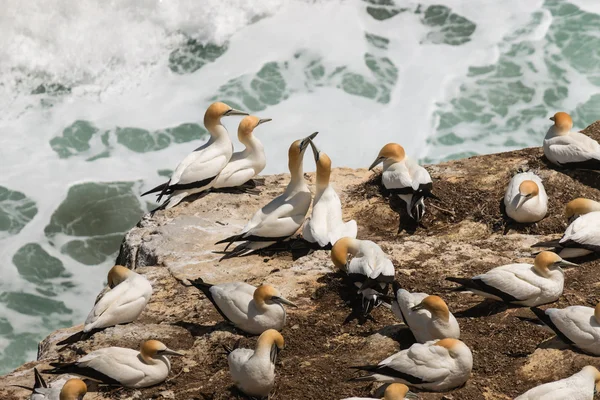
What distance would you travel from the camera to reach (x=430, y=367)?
6.22 m

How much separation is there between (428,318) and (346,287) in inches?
46.2

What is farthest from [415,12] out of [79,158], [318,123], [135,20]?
[79,158]

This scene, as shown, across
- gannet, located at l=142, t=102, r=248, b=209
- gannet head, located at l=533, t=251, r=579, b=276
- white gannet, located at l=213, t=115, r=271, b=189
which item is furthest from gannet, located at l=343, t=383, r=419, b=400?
white gannet, located at l=213, t=115, r=271, b=189

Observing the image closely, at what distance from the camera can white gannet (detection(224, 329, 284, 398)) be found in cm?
624

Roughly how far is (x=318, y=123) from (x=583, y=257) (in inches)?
379

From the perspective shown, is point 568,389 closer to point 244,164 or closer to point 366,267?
point 366,267

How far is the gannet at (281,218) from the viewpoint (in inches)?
345

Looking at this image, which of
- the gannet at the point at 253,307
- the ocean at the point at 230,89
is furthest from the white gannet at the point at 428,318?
the ocean at the point at 230,89

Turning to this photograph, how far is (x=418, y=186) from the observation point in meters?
9.45

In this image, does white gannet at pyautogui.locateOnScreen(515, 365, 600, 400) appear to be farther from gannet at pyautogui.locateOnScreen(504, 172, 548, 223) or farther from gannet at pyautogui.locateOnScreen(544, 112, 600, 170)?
gannet at pyautogui.locateOnScreen(544, 112, 600, 170)

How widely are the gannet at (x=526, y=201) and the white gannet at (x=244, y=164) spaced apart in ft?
8.54

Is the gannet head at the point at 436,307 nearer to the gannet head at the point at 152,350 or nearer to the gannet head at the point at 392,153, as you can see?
the gannet head at the point at 152,350

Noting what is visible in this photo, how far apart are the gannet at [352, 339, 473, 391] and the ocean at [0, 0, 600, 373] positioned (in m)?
8.61

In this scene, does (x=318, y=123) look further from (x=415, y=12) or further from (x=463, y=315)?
(x=463, y=315)
